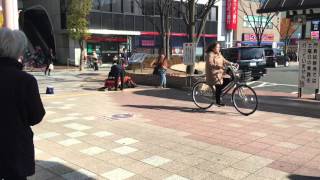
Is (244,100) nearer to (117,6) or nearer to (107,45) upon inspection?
(107,45)

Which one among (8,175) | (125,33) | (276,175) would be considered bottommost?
(276,175)

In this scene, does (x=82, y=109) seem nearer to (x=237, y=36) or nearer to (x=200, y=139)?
(x=200, y=139)

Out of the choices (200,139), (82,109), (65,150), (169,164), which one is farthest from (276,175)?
(82,109)

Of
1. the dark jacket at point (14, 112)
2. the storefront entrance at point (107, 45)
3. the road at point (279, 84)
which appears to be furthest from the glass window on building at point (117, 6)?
the dark jacket at point (14, 112)

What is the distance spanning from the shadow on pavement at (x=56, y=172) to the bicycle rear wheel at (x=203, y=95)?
4.81 metres

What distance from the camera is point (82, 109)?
970 centimetres

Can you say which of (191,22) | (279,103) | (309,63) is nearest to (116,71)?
(191,22)

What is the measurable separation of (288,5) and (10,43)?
29.4ft

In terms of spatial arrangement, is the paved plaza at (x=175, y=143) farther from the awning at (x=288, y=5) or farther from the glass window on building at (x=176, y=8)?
the glass window on building at (x=176, y=8)

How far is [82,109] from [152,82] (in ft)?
20.9

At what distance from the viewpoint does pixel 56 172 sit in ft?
16.3

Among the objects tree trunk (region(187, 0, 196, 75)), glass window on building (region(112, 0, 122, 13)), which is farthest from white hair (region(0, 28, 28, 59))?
glass window on building (region(112, 0, 122, 13))

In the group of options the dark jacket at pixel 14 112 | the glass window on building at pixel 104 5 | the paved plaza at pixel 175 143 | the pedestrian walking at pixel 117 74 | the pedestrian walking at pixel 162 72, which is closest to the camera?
the dark jacket at pixel 14 112

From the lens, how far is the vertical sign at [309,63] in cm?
1073
